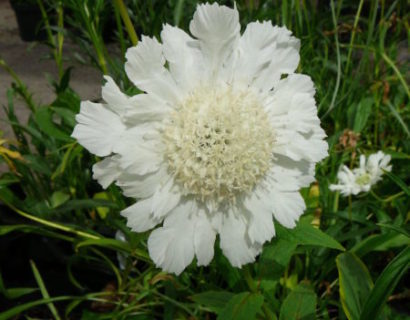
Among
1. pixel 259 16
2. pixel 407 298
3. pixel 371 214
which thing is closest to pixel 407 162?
pixel 371 214

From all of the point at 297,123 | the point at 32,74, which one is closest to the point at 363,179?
the point at 297,123

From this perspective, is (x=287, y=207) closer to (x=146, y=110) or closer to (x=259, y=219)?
(x=259, y=219)

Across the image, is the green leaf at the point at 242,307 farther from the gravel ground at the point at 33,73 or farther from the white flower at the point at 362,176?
the gravel ground at the point at 33,73

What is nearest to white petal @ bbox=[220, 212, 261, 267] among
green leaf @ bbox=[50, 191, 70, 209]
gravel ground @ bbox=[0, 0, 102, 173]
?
green leaf @ bbox=[50, 191, 70, 209]

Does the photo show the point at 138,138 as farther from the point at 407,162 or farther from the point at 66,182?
the point at 407,162

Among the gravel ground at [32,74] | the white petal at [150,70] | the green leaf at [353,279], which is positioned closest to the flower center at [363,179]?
the green leaf at [353,279]

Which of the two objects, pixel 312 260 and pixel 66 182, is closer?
pixel 312 260
